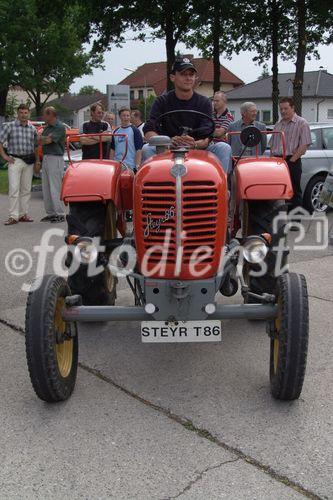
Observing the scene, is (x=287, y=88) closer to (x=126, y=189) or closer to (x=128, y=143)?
(x=128, y=143)

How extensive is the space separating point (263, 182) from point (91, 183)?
1.31 m

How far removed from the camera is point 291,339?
135 inches

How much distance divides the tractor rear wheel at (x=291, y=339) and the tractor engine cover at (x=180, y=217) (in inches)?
18.5

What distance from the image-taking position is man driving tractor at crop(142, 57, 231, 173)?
14.7 feet

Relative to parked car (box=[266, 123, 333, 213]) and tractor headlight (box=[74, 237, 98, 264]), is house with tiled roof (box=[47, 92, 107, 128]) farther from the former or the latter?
tractor headlight (box=[74, 237, 98, 264])

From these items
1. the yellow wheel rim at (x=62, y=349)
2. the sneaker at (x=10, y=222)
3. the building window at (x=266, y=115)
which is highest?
the building window at (x=266, y=115)

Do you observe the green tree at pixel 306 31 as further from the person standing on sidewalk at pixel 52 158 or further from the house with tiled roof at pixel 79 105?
the house with tiled roof at pixel 79 105

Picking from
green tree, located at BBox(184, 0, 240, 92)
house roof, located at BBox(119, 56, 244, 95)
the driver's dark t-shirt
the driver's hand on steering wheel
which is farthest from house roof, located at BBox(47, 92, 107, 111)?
the driver's hand on steering wheel

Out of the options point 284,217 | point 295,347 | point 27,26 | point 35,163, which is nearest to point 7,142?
point 35,163

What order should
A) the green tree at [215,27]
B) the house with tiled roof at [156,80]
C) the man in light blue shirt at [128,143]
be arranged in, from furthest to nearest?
1. the house with tiled roof at [156,80]
2. the green tree at [215,27]
3. the man in light blue shirt at [128,143]

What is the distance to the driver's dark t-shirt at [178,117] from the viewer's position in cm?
458

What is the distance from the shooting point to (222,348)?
462 cm

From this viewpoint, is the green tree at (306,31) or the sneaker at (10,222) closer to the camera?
the sneaker at (10,222)

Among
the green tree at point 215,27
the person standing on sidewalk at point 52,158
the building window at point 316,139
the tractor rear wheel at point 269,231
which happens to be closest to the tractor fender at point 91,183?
the tractor rear wheel at point 269,231
